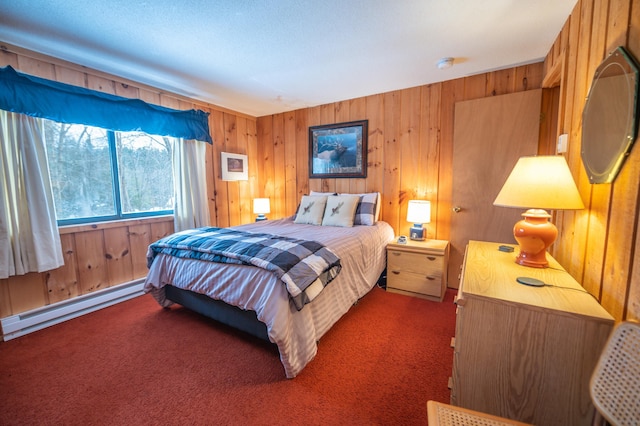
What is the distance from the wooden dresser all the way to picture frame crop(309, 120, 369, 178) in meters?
2.49

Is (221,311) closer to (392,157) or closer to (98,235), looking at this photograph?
(98,235)

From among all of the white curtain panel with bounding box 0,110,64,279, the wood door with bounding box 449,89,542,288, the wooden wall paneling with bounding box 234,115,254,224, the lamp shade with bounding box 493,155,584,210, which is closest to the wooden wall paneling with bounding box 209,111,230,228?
the wooden wall paneling with bounding box 234,115,254,224

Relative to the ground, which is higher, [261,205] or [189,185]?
[189,185]

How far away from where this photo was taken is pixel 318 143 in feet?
12.1

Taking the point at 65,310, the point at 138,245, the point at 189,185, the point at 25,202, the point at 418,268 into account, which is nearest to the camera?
the point at 25,202

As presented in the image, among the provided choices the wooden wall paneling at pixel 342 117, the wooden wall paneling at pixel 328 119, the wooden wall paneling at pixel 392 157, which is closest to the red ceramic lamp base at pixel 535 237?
the wooden wall paneling at pixel 392 157

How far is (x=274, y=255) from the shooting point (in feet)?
5.75

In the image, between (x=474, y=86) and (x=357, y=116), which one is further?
(x=357, y=116)

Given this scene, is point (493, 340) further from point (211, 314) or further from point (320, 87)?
point (320, 87)

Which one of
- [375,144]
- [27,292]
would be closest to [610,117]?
[375,144]

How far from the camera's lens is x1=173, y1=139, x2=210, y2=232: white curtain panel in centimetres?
313

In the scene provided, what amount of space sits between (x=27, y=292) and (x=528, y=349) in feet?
11.2

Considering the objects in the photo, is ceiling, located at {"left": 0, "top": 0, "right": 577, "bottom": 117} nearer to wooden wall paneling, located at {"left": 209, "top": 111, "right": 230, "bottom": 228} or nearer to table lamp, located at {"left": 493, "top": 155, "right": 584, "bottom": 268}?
wooden wall paneling, located at {"left": 209, "top": 111, "right": 230, "bottom": 228}

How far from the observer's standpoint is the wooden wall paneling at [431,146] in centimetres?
290
